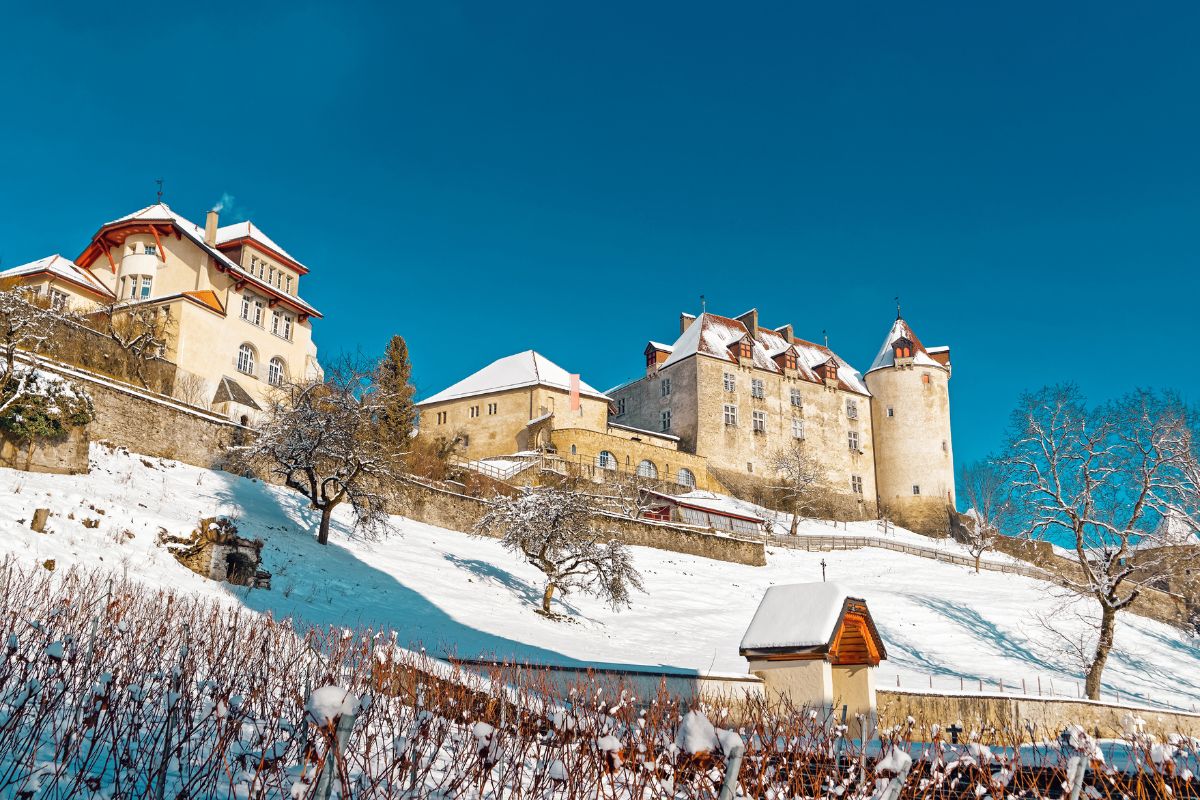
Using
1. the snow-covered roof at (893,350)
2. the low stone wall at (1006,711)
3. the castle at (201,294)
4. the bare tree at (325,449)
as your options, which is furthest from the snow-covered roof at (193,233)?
the snow-covered roof at (893,350)

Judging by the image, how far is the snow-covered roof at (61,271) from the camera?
132ft

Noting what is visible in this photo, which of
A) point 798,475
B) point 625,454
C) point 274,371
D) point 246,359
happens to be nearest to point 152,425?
point 246,359

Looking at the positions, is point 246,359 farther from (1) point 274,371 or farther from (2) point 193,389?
(2) point 193,389

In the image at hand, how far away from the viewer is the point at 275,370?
46.0 meters

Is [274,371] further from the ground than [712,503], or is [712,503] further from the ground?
[274,371]

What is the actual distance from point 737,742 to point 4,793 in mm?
4470

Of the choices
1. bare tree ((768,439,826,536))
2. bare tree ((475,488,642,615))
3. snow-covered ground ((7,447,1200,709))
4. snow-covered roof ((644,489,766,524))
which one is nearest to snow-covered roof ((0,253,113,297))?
snow-covered ground ((7,447,1200,709))

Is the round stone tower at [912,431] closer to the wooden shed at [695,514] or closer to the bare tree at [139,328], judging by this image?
the wooden shed at [695,514]

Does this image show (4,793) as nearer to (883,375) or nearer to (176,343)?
(176,343)

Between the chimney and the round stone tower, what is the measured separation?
157ft

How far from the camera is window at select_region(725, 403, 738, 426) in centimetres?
6594

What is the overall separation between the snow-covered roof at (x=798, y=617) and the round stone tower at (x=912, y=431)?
53.0m

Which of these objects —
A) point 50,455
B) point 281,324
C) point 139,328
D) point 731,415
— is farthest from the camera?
point 731,415

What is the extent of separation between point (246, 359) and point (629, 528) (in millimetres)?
19756
